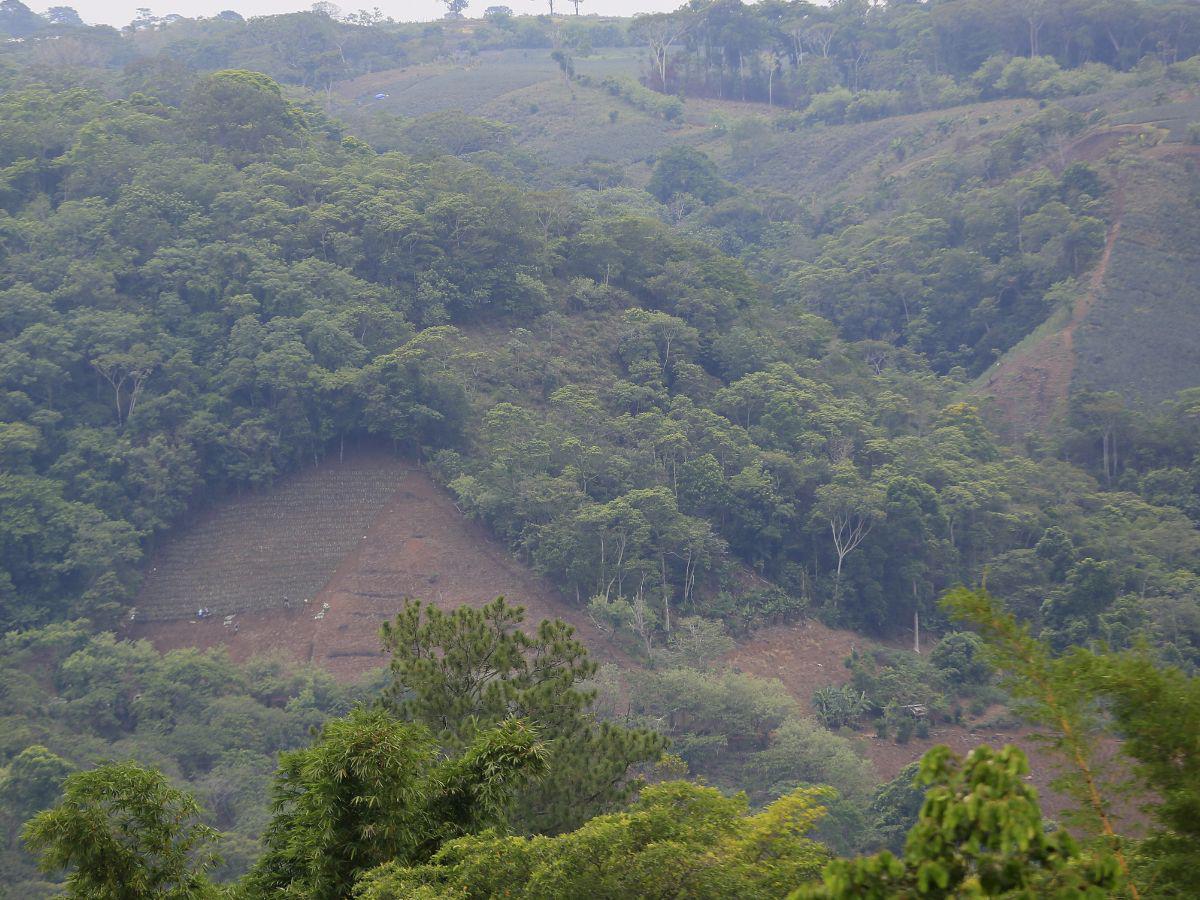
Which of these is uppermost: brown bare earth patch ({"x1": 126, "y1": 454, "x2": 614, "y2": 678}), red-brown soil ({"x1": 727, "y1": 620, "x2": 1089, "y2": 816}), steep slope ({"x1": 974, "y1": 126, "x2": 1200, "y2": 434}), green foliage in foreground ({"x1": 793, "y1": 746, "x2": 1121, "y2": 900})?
green foliage in foreground ({"x1": 793, "y1": 746, "x2": 1121, "y2": 900})

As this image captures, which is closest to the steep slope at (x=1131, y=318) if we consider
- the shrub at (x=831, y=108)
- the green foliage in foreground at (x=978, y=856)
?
the shrub at (x=831, y=108)

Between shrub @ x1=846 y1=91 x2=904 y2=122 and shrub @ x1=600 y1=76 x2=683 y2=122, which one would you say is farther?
shrub @ x1=600 y1=76 x2=683 y2=122

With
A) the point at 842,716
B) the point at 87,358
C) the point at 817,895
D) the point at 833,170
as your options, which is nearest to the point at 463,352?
the point at 87,358

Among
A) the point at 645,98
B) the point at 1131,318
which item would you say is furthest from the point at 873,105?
the point at 1131,318

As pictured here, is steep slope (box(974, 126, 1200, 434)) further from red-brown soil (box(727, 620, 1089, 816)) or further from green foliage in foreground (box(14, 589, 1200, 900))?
green foliage in foreground (box(14, 589, 1200, 900))

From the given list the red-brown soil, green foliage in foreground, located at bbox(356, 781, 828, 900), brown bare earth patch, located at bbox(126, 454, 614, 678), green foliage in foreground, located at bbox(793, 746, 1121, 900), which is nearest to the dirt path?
the red-brown soil

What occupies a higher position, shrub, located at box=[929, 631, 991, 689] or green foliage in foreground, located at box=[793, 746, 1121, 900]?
green foliage in foreground, located at box=[793, 746, 1121, 900]

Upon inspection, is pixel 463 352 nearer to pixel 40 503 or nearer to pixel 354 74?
pixel 40 503
